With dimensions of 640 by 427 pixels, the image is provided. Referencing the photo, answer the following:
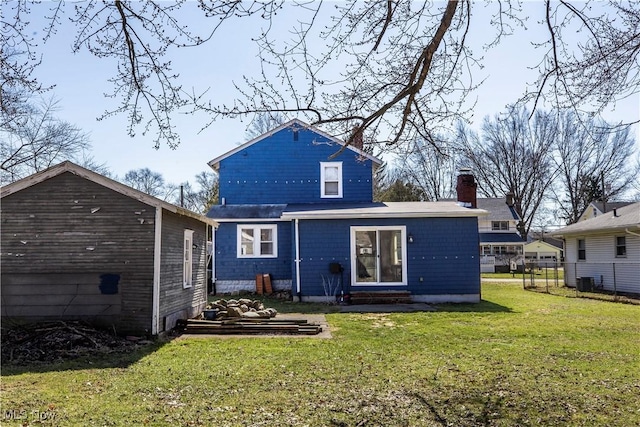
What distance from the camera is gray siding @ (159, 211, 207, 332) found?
940 centimetres

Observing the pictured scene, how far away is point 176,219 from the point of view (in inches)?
404

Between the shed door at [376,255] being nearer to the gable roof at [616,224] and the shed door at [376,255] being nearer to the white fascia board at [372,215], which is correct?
the white fascia board at [372,215]

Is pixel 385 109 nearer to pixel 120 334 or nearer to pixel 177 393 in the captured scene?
pixel 177 393

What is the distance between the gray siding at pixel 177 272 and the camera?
9398 mm

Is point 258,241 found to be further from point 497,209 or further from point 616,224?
point 497,209

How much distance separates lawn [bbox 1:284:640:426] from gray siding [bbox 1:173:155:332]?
4.20ft

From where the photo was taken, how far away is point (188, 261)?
11.3 metres

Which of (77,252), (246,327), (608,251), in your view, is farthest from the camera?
(608,251)

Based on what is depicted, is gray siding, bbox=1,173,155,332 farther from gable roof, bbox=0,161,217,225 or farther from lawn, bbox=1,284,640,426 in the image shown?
lawn, bbox=1,284,640,426

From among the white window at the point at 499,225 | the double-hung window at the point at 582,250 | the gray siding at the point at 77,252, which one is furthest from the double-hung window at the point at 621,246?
the white window at the point at 499,225

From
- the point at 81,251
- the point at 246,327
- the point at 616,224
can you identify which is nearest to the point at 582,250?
the point at 616,224

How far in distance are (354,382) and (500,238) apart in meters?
36.9

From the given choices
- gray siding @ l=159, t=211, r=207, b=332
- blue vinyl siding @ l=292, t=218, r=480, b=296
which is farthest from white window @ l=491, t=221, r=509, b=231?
gray siding @ l=159, t=211, r=207, b=332

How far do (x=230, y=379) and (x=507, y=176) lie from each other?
46163 millimetres
